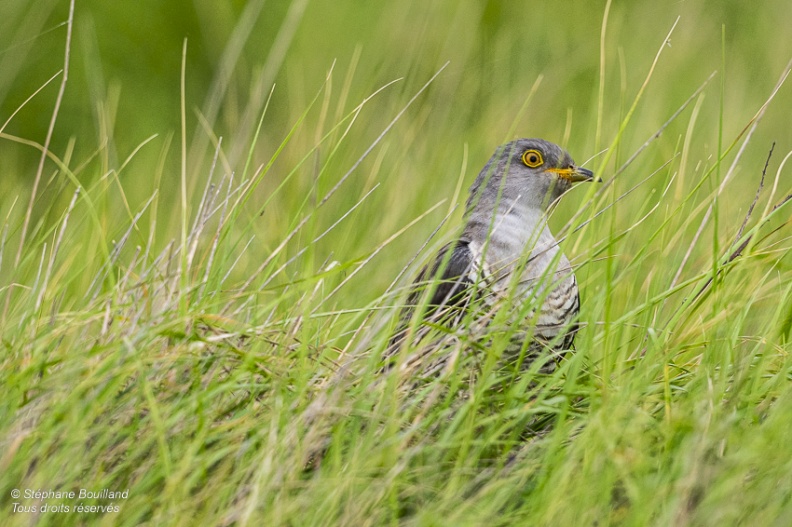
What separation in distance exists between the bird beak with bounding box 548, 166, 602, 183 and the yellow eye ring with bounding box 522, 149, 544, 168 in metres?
0.06

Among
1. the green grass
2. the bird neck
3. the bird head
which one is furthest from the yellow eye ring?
the green grass

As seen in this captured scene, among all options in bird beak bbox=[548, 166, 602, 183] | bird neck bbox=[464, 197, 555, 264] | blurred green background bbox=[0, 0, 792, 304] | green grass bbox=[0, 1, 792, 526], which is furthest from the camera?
blurred green background bbox=[0, 0, 792, 304]

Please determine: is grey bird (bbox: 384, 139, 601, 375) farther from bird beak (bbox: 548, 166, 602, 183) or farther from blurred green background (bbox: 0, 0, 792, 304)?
blurred green background (bbox: 0, 0, 792, 304)

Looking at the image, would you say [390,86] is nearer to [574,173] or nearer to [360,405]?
[574,173]

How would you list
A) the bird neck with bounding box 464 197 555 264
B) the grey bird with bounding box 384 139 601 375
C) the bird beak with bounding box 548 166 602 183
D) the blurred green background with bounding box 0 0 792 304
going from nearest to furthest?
the grey bird with bounding box 384 139 601 375, the bird neck with bounding box 464 197 555 264, the bird beak with bounding box 548 166 602 183, the blurred green background with bounding box 0 0 792 304

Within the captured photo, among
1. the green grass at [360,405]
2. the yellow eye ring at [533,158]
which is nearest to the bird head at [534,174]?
the yellow eye ring at [533,158]

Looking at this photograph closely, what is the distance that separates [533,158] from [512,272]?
110cm

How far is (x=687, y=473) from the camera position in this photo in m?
2.31

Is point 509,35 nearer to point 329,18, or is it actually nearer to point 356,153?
point 329,18

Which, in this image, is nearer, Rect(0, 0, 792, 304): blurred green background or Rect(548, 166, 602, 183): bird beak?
Rect(548, 166, 602, 183): bird beak

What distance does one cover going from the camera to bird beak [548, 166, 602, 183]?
4141 mm

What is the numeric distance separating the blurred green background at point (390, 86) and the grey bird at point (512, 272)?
0.92 feet

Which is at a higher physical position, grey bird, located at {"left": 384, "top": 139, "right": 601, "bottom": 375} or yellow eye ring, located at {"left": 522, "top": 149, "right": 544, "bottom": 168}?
yellow eye ring, located at {"left": 522, "top": 149, "right": 544, "bottom": 168}

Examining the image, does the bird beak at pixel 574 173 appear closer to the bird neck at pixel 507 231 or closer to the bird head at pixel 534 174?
the bird head at pixel 534 174
